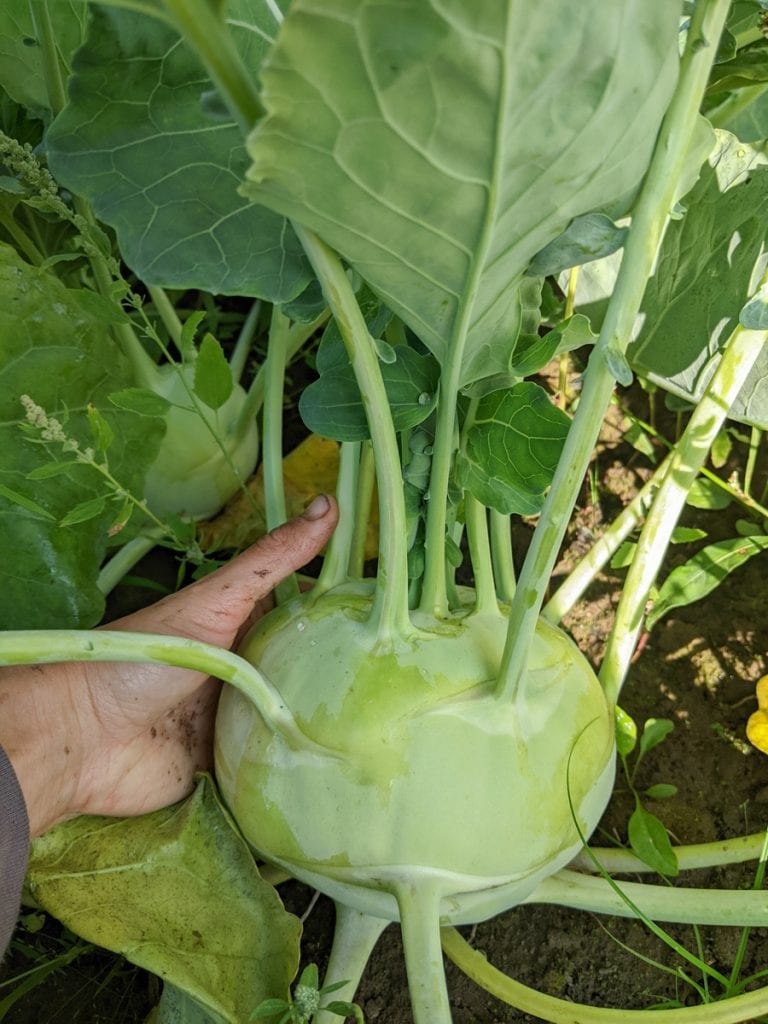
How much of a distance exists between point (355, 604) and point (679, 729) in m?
0.66

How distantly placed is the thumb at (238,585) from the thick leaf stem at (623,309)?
0.33 meters

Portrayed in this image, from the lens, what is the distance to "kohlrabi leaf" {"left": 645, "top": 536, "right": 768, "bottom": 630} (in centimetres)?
134

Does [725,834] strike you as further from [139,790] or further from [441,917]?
[139,790]

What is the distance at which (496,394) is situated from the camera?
3.02 ft

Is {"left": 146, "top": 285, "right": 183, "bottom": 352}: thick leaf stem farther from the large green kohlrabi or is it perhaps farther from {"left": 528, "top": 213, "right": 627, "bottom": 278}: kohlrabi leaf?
{"left": 528, "top": 213, "right": 627, "bottom": 278}: kohlrabi leaf

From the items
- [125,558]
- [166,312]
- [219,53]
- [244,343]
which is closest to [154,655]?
[219,53]

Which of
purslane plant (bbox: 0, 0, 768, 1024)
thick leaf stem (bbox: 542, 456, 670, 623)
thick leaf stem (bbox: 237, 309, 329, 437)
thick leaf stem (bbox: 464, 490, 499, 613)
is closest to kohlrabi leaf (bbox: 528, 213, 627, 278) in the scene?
purslane plant (bbox: 0, 0, 768, 1024)

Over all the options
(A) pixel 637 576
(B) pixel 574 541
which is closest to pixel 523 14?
(A) pixel 637 576

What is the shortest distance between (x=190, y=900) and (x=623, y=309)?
820 millimetres

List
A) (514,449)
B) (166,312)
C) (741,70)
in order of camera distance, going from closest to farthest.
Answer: (741,70) < (514,449) < (166,312)

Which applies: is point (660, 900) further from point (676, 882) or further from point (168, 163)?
point (168, 163)

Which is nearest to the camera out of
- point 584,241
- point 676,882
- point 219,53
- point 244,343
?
point 219,53

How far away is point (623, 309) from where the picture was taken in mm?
694

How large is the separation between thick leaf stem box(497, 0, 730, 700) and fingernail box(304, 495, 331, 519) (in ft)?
1.07
